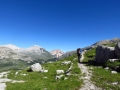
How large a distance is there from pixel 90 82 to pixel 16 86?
11.0 meters

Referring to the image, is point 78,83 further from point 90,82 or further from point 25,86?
point 25,86

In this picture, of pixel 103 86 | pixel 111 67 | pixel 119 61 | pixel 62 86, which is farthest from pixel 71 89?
pixel 119 61

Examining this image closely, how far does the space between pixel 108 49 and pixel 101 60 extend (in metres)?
3.48

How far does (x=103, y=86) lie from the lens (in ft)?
62.5

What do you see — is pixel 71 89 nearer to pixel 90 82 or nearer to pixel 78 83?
pixel 78 83

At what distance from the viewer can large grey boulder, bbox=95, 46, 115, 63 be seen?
35275 mm

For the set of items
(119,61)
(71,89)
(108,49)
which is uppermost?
(108,49)

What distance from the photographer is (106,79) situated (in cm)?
2189

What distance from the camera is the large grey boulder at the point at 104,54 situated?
116ft

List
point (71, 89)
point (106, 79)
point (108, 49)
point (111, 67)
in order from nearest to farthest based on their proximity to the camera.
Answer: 1. point (71, 89)
2. point (106, 79)
3. point (111, 67)
4. point (108, 49)

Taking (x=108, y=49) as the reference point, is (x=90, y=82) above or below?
below

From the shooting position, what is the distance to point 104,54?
122 feet

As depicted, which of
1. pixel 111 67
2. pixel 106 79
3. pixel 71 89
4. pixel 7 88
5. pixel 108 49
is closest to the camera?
pixel 71 89

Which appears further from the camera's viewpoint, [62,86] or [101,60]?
[101,60]
